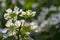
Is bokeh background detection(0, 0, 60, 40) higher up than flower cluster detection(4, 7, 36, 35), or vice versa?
flower cluster detection(4, 7, 36, 35)

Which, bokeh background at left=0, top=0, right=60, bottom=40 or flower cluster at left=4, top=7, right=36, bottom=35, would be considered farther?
bokeh background at left=0, top=0, right=60, bottom=40

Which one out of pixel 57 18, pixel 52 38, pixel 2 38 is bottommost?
pixel 52 38

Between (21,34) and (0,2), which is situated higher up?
(21,34)

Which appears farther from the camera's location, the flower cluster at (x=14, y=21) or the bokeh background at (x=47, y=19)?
the bokeh background at (x=47, y=19)

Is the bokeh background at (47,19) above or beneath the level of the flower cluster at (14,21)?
beneath

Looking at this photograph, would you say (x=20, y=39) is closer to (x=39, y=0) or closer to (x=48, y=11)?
(x=48, y=11)

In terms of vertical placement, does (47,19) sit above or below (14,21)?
below

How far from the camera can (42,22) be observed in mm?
1683

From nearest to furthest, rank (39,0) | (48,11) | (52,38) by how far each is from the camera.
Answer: (52,38) → (48,11) → (39,0)

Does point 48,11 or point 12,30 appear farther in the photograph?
point 48,11

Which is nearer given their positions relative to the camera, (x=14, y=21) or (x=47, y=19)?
(x=14, y=21)

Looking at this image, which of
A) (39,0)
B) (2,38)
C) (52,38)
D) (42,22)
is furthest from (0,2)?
(2,38)

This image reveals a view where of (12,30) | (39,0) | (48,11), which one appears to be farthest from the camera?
(39,0)

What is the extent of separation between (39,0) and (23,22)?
1.44 meters
